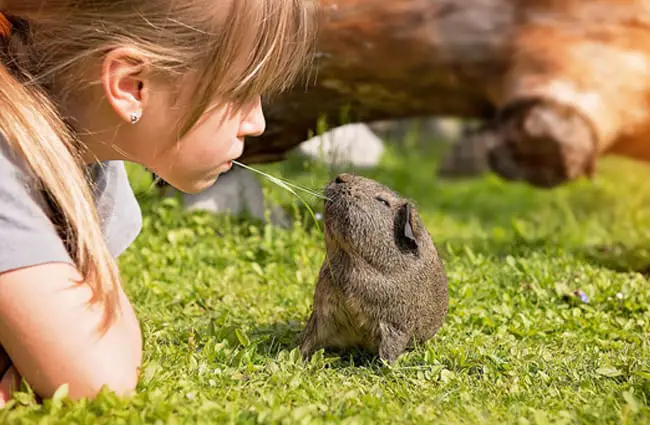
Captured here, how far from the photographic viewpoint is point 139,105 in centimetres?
284

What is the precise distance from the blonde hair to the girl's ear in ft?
0.10

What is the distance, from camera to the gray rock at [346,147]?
17.9 feet

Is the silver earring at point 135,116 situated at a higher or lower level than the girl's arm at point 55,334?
higher

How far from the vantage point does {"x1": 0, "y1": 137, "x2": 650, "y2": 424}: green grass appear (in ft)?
9.05

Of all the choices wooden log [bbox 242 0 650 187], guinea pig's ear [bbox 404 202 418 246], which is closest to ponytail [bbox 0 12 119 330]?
guinea pig's ear [bbox 404 202 418 246]

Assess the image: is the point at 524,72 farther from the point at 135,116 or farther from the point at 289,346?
the point at 135,116

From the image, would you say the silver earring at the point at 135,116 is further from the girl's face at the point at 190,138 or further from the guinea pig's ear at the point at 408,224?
the guinea pig's ear at the point at 408,224

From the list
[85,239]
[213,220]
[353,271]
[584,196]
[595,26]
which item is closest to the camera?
[85,239]

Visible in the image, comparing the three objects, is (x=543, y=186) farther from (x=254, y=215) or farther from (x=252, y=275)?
(x=252, y=275)

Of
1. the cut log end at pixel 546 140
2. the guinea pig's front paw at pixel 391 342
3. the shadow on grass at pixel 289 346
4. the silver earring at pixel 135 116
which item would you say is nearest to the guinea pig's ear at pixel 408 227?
the guinea pig's front paw at pixel 391 342

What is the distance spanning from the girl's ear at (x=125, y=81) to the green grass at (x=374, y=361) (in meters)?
0.89

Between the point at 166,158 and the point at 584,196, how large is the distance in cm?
577

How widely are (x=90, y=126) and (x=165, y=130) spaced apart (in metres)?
0.25

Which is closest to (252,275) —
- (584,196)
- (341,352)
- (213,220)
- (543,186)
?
(213,220)
